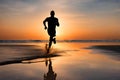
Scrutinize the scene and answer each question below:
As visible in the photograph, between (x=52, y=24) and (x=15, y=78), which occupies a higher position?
(x=52, y=24)

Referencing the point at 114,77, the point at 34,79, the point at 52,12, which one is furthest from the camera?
the point at 52,12

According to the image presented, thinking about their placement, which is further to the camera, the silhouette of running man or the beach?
the silhouette of running man

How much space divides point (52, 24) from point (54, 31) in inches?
18.5

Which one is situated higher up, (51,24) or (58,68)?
(51,24)

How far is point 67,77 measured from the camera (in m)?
7.12

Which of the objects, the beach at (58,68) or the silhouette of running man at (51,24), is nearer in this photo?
the beach at (58,68)

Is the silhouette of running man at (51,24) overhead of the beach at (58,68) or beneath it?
overhead

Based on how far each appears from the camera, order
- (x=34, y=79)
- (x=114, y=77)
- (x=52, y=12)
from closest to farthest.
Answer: (x=34, y=79)
(x=114, y=77)
(x=52, y=12)

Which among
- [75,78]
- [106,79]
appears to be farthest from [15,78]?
[106,79]

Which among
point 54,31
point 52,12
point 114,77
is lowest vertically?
point 114,77

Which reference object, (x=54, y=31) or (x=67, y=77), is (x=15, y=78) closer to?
(x=67, y=77)

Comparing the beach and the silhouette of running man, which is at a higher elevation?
the silhouette of running man

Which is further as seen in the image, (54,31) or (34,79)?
(54,31)

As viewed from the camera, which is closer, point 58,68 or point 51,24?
point 58,68
